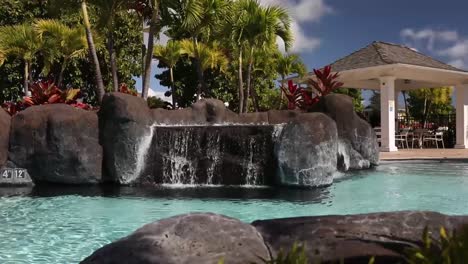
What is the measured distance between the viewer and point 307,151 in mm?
8938

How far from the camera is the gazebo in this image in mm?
17703

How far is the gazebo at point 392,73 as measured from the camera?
58.1 feet

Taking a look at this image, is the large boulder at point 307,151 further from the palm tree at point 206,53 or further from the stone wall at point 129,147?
the palm tree at point 206,53

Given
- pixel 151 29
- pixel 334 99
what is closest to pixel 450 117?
pixel 334 99

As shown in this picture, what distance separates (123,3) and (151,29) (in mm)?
1201

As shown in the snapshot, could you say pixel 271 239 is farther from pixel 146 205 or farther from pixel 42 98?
pixel 42 98

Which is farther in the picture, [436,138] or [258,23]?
[436,138]

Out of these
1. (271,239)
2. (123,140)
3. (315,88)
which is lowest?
(271,239)

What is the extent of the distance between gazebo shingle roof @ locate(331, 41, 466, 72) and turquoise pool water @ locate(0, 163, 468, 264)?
8.13 metres

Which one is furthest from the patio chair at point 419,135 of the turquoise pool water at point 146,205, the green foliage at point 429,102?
the green foliage at point 429,102

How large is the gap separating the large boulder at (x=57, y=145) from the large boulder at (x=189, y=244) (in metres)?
7.24

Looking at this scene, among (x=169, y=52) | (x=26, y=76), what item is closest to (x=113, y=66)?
(x=26, y=76)

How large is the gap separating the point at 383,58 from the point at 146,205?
1318cm

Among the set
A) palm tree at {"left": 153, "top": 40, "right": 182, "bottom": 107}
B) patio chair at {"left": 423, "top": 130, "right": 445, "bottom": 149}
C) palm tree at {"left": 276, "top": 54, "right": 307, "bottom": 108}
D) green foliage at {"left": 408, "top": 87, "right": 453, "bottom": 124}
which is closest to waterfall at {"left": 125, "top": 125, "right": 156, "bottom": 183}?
palm tree at {"left": 153, "top": 40, "right": 182, "bottom": 107}
